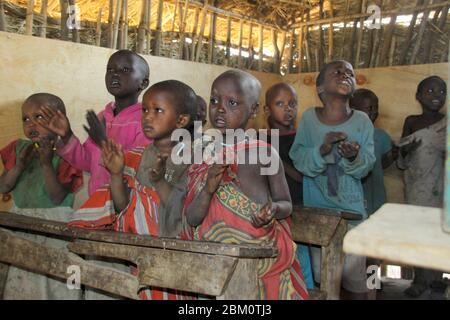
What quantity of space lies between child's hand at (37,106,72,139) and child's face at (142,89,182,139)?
0.60 m

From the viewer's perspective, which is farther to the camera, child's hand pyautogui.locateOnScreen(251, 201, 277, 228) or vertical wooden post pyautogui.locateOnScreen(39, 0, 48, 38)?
vertical wooden post pyautogui.locateOnScreen(39, 0, 48, 38)

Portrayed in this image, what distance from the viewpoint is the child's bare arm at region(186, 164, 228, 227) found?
1.91 m

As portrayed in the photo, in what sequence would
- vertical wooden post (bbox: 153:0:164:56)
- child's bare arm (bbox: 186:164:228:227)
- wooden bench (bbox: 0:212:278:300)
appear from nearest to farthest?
wooden bench (bbox: 0:212:278:300) → child's bare arm (bbox: 186:164:228:227) → vertical wooden post (bbox: 153:0:164:56)

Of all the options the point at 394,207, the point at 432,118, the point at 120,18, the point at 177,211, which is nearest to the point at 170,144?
the point at 177,211

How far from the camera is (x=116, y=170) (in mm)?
2150

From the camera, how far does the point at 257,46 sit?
4895 mm

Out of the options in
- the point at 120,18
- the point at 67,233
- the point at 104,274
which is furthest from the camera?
the point at 120,18

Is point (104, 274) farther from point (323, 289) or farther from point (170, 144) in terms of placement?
point (323, 289)

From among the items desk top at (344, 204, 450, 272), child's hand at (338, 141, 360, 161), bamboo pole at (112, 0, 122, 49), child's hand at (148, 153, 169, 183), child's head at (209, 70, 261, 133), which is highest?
bamboo pole at (112, 0, 122, 49)

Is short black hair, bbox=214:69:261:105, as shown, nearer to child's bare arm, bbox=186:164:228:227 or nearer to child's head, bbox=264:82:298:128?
child's bare arm, bbox=186:164:228:227

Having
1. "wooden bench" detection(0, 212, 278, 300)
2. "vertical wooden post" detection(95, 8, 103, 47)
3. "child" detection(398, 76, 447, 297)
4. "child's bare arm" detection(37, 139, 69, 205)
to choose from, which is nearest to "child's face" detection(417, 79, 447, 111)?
"child" detection(398, 76, 447, 297)

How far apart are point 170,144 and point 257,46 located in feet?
9.62

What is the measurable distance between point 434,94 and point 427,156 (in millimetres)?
440

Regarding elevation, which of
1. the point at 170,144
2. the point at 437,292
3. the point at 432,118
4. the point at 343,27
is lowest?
the point at 437,292
